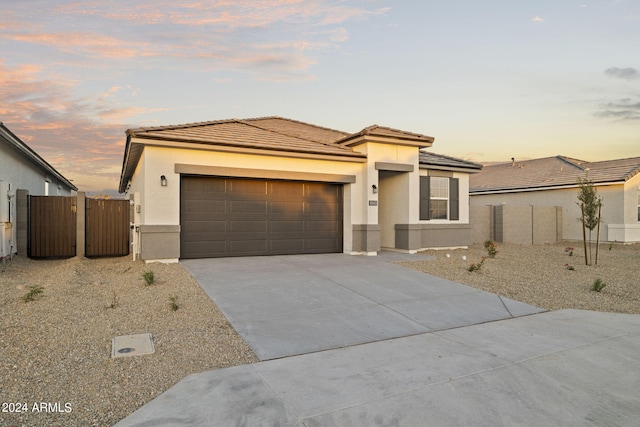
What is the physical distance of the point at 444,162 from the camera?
1650 centimetres

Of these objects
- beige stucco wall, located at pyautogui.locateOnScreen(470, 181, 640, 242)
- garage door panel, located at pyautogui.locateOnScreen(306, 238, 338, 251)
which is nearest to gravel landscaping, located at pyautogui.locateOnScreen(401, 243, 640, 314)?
garage door panel, located at pyautogui.locateOnScreen(306, 238, 338, 251)

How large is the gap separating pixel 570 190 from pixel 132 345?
85.0 feet

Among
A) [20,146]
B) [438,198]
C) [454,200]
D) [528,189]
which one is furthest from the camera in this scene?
[528,189]

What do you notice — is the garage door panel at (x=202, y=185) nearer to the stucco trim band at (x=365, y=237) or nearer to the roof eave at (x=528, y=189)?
the stucco trim band at (x=365, y=237)

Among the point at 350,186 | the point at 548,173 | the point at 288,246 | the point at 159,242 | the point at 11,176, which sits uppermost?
the point at 548,173

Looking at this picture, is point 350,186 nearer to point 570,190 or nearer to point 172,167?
point 172,167

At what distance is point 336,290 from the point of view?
8.45 meters

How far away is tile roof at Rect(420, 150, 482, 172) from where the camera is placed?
15.9 meters

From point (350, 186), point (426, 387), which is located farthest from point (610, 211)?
point (426, 387)

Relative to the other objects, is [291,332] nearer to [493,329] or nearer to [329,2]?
[493,329]

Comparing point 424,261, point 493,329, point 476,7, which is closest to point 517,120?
point 476,7

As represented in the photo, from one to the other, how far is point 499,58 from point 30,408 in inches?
577

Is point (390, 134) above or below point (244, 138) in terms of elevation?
above

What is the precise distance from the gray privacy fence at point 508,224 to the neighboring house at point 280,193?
4750mm
